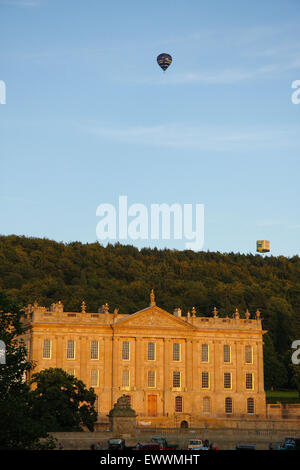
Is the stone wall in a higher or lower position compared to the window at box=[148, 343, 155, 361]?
lower

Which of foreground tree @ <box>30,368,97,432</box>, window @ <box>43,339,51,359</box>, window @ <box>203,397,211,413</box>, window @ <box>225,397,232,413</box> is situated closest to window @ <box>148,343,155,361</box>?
window @ <box>203,397,211,413</box>

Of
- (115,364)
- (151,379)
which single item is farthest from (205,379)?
(115,364)

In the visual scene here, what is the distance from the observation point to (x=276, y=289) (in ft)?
511

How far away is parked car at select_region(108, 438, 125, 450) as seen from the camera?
4994 centimetres

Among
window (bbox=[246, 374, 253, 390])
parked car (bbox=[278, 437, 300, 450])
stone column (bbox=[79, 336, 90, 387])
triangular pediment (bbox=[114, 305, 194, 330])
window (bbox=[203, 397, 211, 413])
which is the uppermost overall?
triangular pediment (bbox=[114, 305, 194, 330])

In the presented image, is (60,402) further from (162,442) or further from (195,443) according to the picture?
(195,443)

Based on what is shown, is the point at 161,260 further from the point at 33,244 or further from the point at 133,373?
the point at 133,373

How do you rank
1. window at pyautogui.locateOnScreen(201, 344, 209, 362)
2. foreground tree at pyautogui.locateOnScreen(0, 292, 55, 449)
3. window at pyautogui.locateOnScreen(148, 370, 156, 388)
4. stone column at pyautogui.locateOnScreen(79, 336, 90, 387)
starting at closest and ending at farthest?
foreground tree at pyautogui.locateOnScreen(0, 292, 55, 449), stone column at pyautogui.locateOnScreen(79, 336, 90, 387), window at pyautogui.locateOnScreen(148, 370, 156, 388), window at pyautogui.locateOnScreen(201, 344, 209, 362)

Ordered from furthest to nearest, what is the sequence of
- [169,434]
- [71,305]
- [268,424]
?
[71,305], [268,424], [169,434]

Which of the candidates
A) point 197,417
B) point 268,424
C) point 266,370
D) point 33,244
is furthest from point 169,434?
point 33,244

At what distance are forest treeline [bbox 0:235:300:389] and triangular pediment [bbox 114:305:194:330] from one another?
99.2 feet

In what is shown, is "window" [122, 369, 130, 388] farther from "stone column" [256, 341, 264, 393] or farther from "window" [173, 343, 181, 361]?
"stone column" [256, 341, 264, 393]

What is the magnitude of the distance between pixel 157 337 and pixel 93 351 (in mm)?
7035

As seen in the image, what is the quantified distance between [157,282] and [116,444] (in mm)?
98020
